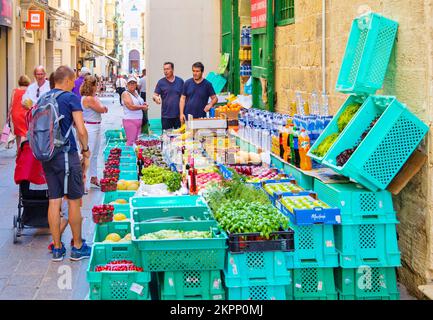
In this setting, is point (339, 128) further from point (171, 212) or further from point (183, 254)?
point (183, 254)

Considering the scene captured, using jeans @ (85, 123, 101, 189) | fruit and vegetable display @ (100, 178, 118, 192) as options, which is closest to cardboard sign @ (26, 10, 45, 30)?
jeans @ (85, 123, 101, 189)

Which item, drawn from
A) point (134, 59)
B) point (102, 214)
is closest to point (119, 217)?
point (102, 214)

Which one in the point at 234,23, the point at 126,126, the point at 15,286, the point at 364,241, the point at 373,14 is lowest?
the point at 15,286

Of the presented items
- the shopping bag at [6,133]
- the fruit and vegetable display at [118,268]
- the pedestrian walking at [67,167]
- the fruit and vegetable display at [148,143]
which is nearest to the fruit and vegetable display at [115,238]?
the fruit and vegetable display at [118,268]

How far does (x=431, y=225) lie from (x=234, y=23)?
11.6m

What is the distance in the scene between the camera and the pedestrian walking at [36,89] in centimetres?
1260

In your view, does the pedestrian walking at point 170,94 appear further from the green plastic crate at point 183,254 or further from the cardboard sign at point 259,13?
the green plastic crate at point 183,254

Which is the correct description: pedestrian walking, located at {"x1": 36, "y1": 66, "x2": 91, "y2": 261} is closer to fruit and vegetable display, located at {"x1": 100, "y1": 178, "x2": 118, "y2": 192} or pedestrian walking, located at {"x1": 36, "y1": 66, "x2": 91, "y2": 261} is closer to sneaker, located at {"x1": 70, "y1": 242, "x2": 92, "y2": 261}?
sneaker, located at {"x1": 70, "y1": 242, "x2": 92, "y2": 261}

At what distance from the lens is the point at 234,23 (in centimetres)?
1675

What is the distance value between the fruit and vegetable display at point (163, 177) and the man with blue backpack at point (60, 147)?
976mm

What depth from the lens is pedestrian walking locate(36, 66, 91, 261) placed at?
7316 mm

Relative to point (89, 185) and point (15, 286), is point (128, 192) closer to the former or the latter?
point (15, 286)

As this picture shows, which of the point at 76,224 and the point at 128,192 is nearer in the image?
the point at 76,224
